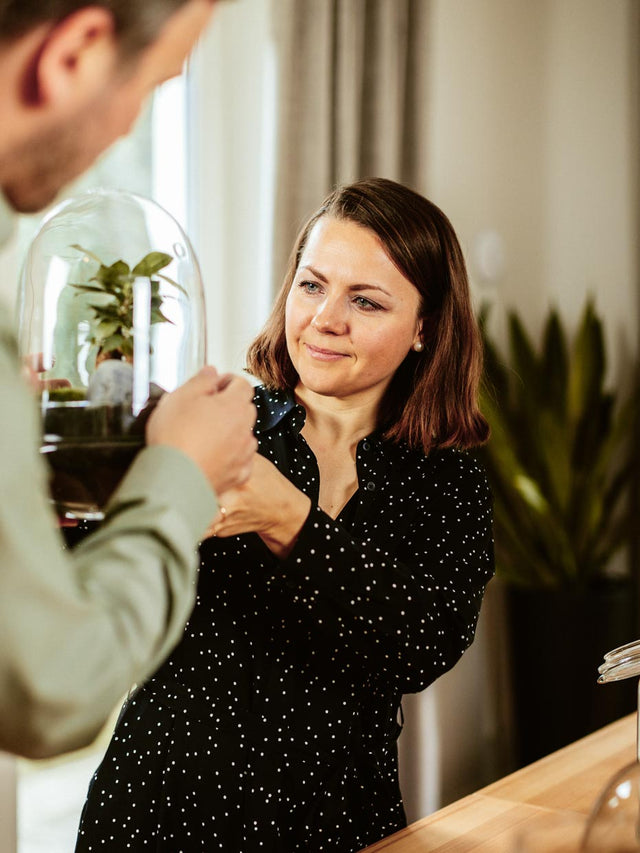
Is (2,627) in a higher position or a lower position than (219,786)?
higher

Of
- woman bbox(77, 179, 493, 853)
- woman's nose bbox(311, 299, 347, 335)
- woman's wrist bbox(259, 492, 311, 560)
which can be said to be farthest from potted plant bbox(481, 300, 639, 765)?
woman's wrist bbox(259, 492, 311, 560)

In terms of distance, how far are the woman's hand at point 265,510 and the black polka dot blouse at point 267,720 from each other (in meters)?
0.16

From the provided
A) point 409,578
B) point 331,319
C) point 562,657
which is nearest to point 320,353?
point 331,319

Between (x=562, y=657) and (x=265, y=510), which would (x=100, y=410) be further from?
(x=562, y=657)

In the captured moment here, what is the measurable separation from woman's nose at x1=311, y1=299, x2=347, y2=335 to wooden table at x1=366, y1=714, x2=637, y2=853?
68 centimetres

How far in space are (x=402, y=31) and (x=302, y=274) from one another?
5.37 feet

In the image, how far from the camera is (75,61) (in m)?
0.61

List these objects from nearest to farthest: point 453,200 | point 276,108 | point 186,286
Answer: point 186,286
point 276,108
point 453,200

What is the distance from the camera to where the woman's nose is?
4.56ft

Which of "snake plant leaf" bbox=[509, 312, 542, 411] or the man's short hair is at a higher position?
the man's short hair

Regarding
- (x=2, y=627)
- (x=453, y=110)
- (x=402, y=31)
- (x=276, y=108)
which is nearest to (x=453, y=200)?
(x=453, y=110)

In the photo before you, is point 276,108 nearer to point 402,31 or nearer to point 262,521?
point 402,31

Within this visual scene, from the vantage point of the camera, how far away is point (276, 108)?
246 cm

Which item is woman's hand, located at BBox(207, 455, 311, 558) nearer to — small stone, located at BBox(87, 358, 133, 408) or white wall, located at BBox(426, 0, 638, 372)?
small stone, located at BBox(87, 358, 133, 408)
